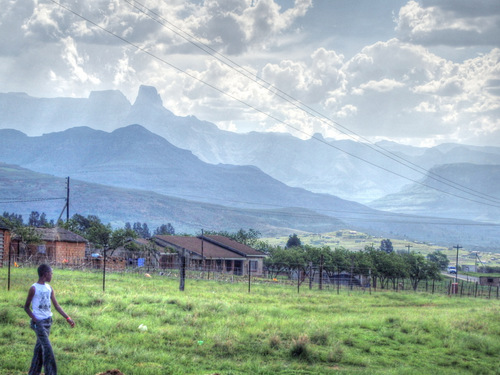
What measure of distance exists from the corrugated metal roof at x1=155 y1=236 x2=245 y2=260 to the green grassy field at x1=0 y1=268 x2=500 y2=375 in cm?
4804

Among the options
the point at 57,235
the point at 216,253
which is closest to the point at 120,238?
the point at 57,235

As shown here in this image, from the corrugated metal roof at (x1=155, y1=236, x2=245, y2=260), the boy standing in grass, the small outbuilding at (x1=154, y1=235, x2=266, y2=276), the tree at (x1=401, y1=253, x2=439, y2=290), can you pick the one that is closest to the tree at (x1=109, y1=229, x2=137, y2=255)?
the small outbuilding at (x1=154, y1=235, x2=266, y2=276)

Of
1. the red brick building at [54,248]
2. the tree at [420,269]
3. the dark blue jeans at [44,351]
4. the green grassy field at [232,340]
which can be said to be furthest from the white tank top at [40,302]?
the tree at [420,269]

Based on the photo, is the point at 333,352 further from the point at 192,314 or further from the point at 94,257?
the point at 94,257

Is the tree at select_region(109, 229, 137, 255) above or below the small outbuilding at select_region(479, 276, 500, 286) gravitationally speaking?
above

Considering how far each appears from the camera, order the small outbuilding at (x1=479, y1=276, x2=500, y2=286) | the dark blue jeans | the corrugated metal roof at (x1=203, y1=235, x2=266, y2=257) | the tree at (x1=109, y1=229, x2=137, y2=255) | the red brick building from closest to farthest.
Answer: the dark blue jeans
the red brick building
the tree at (x1=109, y1=229, x2=137, y2=255)
the corrugated metal roof at (x1=203, y1=235, x2=266, y2=257)
the small outbuilding at (x1=479, y1=276, x2=500, y2=286)

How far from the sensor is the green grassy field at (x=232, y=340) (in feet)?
51.1

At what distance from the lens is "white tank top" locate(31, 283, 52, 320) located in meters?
12.6

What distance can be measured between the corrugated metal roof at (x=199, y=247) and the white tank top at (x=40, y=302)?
2408 inches

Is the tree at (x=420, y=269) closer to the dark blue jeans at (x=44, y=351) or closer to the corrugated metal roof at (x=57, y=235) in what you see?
the corrugated metal roof at (x=57, y=235)

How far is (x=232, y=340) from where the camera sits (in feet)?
60.2

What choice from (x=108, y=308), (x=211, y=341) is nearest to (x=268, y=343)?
(x=211, y=341)

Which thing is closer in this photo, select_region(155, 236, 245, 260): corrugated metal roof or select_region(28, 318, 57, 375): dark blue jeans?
select_region(28, 318, 57, 375): dark blue jeans

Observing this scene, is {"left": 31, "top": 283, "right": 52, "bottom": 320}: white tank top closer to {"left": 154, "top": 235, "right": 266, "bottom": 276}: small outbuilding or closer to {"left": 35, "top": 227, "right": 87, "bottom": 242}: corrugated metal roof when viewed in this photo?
{"left": 35, "top": 227, "right": 87, "bottom": 242}: corrugated metal roof
